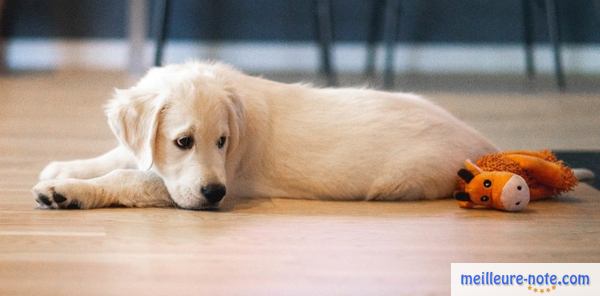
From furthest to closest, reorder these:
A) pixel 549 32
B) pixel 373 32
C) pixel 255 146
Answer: pixel 373 32
pixel 549 32
pixel 255 146

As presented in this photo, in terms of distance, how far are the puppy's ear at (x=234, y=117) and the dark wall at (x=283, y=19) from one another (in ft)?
14.4

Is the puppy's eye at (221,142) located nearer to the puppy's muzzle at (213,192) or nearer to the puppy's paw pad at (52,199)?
the puppy's muzzle at (213,192)

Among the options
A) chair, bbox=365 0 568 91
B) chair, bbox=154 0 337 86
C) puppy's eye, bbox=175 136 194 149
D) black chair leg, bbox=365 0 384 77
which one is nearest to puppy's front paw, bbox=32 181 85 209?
puppy's eye, bbox=175 136 194 149

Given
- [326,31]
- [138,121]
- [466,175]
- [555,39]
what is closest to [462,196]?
[466,175]

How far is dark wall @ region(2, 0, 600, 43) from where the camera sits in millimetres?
7148

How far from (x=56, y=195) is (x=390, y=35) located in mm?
4282

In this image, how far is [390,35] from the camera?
21.9 ft

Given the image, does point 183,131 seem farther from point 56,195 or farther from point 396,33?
point 396,33

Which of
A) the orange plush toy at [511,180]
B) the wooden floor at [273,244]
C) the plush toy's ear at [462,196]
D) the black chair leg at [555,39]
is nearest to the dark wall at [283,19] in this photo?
the black chair leg at [555,39]

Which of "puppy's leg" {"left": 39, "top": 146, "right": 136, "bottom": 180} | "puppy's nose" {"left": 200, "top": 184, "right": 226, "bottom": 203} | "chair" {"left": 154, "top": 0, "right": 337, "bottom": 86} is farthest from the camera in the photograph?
"chair" {"left": 154, "top": 0, "right": 337, "bottom": 86}

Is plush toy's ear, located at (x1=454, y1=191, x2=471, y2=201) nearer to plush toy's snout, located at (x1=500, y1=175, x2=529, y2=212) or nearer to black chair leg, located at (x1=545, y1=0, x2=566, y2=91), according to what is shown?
plush toy's snout, located at (x1=500, y1=175, x2=529, y2=212)

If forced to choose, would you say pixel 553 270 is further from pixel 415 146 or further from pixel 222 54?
pixel 222 54

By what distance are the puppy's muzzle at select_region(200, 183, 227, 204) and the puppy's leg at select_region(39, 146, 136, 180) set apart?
1.37ft

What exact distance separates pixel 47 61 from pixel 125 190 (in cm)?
472
